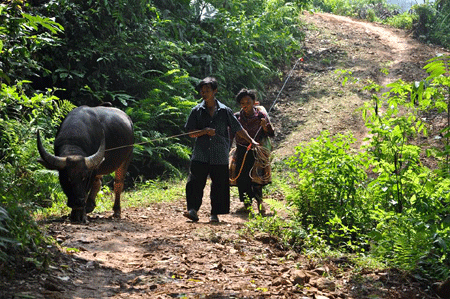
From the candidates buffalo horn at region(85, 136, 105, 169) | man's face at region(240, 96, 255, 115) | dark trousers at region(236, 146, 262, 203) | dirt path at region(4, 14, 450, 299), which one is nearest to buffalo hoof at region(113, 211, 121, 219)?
dirt path at region(4, 14, 450, 299)

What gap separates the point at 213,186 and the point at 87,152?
1.91 metres

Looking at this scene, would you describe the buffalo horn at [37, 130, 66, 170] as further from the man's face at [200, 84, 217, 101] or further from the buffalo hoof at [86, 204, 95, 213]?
the man's face at [200, 84, 217, 101]

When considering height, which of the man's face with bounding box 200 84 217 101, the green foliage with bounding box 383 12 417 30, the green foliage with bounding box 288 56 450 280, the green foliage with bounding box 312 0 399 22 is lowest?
the green foliage with bounding box 288 56 450 280

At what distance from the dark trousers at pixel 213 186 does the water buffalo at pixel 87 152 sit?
114cm

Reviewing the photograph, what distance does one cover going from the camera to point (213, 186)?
26.9 ft

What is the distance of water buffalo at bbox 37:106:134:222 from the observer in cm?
695

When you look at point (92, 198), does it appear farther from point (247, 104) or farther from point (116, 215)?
point (247, 104)

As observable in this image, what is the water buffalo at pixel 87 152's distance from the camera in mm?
6945

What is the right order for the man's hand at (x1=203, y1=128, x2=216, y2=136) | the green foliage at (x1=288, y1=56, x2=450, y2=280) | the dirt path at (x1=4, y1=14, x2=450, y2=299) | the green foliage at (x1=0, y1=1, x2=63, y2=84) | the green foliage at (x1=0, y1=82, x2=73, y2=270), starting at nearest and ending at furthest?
the green foliage at (x1=0, y1=82, x2=73, y2=270), the dirt path at (x1=4, y1=14, x2=450, y2=299), the green foliage at (x1=288, y1=56, x2=450, y2=280), the green foliage at (x1=0, y1=1, x2=63, y2=84), the man's hand at (x1=203, y1=128, x2=216, y2=136)

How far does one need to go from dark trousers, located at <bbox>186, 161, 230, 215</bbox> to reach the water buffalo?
1145 millimetres

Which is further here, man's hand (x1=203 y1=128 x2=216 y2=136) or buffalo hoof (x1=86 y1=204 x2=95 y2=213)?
buffalo hoof (x1=86 y1=204 x2=95 y2=213)

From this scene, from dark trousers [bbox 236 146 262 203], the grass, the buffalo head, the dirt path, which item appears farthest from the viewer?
dark trousers [bbox 236 146 262 203]

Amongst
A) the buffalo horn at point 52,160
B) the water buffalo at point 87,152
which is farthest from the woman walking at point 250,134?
the buffalo horn at point 52,160

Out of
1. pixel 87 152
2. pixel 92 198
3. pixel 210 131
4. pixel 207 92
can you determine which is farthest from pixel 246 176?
pixel 87 152
